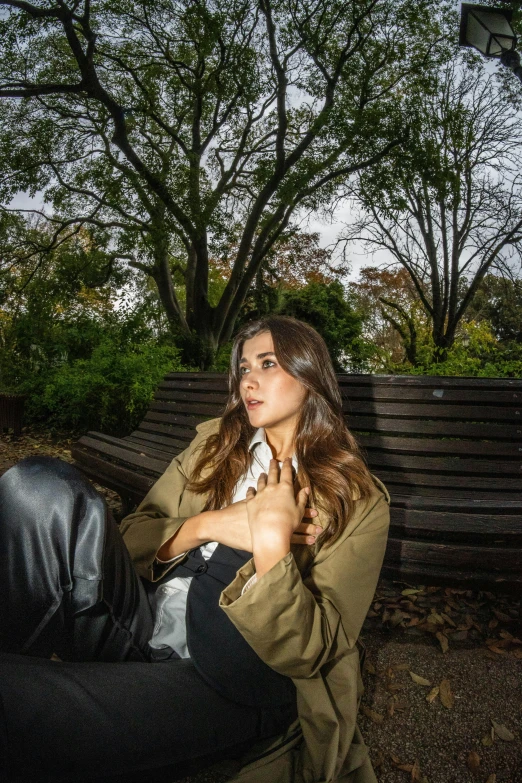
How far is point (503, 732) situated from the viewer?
2080 millimetres

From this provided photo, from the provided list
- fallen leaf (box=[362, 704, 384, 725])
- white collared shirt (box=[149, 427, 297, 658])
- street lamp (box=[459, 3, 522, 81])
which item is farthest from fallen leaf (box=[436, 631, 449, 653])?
street lamp (box=[459, 3, 522, 81])

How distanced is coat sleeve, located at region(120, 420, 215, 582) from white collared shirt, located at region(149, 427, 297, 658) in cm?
7

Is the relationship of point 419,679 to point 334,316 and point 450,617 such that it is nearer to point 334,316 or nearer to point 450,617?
point 450,617

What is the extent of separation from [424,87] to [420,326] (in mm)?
6192

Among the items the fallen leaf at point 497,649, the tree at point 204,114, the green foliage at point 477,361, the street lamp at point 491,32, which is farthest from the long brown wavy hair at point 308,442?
the tree at point 204,114

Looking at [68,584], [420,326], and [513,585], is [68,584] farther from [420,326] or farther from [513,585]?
[420,326]

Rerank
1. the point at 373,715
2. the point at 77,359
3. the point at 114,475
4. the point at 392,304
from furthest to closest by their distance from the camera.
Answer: the point at 392,304, the point at 77,359, the point at 114,475, the point at 373,715

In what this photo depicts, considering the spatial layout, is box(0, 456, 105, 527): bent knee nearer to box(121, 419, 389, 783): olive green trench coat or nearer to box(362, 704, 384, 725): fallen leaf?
box(121, 419, 389, 783): olive green trench coat

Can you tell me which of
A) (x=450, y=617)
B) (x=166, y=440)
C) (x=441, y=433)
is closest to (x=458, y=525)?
(x=441, y=433)

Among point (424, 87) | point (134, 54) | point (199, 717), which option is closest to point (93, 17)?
point (134, 54)

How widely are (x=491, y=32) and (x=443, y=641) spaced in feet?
20.6

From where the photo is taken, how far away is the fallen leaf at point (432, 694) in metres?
2.29

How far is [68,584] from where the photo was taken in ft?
4.64

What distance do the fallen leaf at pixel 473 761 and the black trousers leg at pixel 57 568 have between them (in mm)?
1366
